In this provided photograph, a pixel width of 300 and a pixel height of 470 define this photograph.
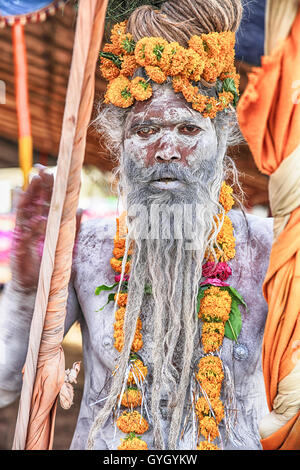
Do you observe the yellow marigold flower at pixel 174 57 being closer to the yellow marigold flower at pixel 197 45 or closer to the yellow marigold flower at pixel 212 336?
the yellow marigold flower at pixel 197 45

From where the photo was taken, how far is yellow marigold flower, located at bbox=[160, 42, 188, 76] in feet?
7.88

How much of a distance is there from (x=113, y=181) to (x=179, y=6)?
80cm

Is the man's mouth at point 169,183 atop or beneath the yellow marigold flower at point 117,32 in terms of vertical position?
beneath

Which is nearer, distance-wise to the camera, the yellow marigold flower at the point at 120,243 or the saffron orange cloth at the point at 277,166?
the saffron orange cloth at the point at 277,166

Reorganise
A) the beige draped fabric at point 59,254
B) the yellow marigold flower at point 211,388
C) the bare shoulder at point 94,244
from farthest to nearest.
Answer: the bare shoulder at point 94,244 → the yellow marigold flower at point 211,388 → the beige draped fabric at point 59,254

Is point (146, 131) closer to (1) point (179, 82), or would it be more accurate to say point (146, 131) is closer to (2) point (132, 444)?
(1) point (179, 82)

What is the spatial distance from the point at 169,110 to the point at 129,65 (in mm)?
259

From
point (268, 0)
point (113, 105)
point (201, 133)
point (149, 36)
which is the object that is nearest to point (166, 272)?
point (201, 133)

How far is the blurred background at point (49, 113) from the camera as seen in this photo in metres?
2.52

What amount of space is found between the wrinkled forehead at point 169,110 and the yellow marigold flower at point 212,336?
2.75 feet

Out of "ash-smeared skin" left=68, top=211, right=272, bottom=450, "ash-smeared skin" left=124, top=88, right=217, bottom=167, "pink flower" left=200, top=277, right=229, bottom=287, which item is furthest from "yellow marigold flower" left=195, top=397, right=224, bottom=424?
"ash-smeared skin" left=124, top=88, right=217, bottom=167

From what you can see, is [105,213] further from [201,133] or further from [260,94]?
[260,94]

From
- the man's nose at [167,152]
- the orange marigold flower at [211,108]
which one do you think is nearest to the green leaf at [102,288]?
the man's nose at [167,152]

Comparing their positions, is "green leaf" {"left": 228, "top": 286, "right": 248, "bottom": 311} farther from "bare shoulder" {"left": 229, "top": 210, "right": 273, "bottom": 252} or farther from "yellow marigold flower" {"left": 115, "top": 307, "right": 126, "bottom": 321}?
"yellow marigold flower" {"left": 115, "top": 307, "right": 126, "bottom": 321}
